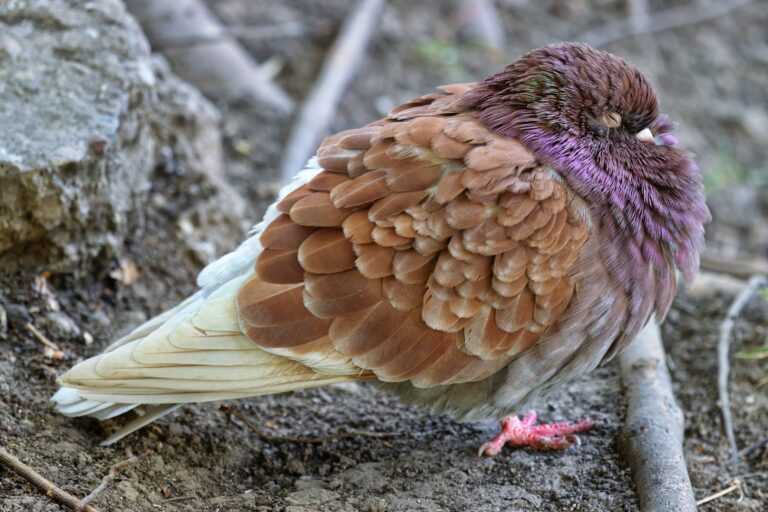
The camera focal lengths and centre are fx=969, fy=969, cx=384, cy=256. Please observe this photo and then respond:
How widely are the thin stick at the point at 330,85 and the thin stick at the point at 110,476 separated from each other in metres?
2.91

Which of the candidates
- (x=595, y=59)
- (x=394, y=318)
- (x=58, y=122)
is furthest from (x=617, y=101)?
(x=58, y=122)

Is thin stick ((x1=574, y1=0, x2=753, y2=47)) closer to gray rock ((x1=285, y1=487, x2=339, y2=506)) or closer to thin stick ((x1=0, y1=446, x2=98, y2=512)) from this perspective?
gray rock ((x1=285, y1=487, x2=339, y2=506))

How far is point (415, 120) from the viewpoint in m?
3.88

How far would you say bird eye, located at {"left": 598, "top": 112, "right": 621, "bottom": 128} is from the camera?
3975 millimetres

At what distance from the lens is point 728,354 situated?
5098 millimetres

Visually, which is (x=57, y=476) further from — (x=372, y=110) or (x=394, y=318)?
(x=372, y=110)

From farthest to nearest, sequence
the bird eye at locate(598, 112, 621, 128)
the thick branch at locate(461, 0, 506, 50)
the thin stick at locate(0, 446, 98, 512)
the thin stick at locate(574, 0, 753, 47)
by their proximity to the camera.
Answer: the thin stick at locate(574, 0, 753, 47) → the thick branch at locate(461, 0, 506, 50) → the bird eye at locate(598, 112, 621, 128) → the thin stick at locate(0, 446, 98, 512)

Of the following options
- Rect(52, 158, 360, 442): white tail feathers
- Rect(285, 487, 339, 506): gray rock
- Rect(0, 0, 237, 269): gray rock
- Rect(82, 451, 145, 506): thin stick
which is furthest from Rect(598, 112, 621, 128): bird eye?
Rect(82, 451, 145, 506): thin stick

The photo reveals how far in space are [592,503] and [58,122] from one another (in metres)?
2.84

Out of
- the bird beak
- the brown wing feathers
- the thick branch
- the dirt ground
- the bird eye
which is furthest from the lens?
the thick branch

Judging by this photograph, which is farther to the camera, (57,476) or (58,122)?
(58,122)

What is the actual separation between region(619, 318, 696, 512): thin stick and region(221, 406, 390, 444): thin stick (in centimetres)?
107

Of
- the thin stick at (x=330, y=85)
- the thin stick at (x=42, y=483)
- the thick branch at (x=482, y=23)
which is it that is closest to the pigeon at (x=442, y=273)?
the thin stick at (x=42, y=483)

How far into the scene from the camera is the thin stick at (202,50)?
22.7ft
